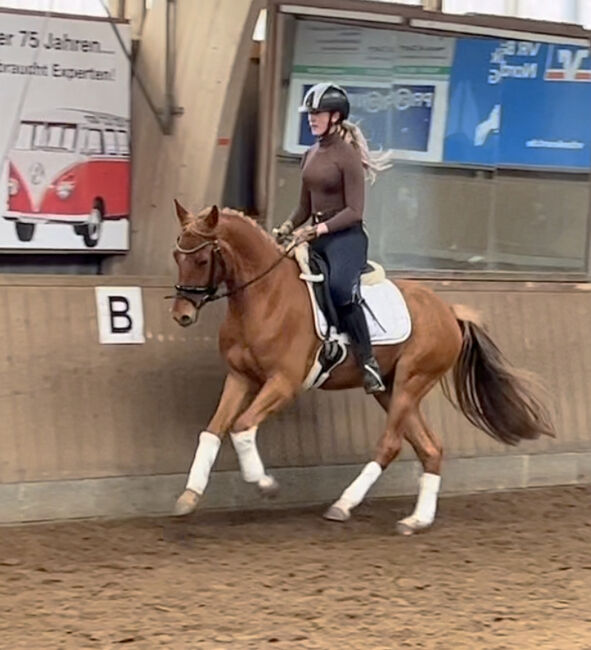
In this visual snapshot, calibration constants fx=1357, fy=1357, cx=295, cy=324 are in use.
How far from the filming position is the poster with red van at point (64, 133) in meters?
7.88

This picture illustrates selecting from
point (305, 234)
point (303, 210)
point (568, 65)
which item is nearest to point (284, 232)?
point (303, 210)

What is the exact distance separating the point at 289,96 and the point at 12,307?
227cm

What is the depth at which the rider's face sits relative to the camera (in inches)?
279

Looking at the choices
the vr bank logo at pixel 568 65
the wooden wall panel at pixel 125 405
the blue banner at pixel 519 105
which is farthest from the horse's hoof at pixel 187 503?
→ the vr bank logo at pixel 568 65

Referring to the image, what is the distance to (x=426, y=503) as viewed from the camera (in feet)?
24.5

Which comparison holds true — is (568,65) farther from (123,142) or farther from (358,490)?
(358,490)

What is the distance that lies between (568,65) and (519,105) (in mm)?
514

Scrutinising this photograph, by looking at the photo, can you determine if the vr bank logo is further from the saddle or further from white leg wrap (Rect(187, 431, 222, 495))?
white leg wrap (Rect(187, 431, 222, 495))

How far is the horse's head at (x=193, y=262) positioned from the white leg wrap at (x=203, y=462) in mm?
596

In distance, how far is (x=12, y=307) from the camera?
7.28 metres

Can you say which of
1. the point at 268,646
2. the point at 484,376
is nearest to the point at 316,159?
the point at 484,376

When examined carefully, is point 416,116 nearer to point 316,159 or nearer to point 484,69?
point 484,69

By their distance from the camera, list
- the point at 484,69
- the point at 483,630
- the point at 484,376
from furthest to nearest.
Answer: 1. the point at 484,69
2. the point at 484,376
3. the point at 483,630

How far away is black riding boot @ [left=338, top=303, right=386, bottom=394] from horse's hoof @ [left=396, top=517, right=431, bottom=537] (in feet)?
2.55
